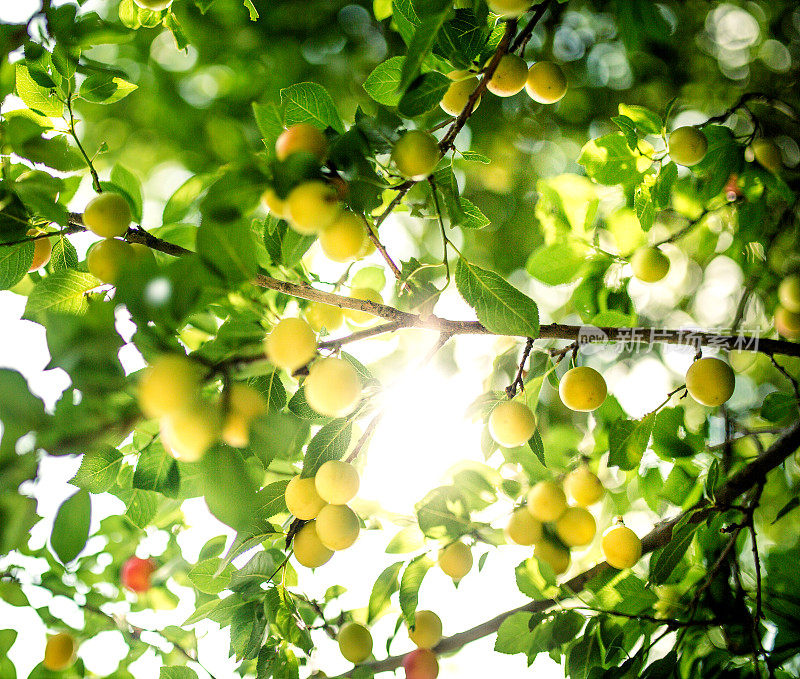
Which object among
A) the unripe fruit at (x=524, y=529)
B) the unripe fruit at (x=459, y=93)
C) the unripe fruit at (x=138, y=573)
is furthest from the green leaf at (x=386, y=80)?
the unripe fruit at (x=138, y=573)

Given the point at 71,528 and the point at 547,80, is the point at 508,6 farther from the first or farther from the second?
the point at 71,528

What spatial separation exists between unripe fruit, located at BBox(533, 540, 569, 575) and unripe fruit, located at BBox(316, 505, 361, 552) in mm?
345

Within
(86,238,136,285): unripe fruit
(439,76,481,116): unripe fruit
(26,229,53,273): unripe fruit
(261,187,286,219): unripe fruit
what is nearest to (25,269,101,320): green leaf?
(86,238,136,285): unripe fruit

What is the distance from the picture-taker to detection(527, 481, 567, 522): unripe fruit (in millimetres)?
858

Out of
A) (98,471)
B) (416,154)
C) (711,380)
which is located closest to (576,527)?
(711,380)

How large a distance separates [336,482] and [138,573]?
0.93m

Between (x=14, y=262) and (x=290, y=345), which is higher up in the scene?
(x=14, y=262)

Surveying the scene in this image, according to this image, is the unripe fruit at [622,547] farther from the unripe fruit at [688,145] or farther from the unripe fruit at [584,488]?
the unripe fruit at [688,145]

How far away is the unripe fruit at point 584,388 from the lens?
0.85 m

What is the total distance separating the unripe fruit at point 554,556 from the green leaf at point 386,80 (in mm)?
695

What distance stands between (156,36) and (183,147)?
428 millimetres

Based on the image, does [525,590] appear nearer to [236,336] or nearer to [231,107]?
[236,336]

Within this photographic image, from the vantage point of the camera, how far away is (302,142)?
528 millimetres

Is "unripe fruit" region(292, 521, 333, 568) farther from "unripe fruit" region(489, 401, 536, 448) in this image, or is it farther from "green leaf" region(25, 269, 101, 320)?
"green leaf" region(25, 269, 101, 320)
